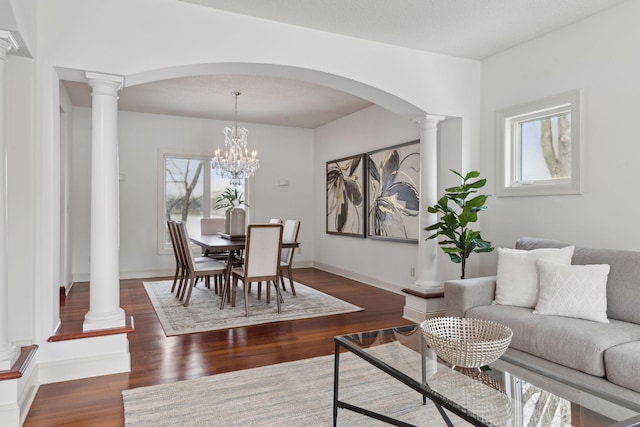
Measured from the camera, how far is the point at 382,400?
2.44 meters

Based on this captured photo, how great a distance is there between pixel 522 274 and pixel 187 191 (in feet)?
19.0

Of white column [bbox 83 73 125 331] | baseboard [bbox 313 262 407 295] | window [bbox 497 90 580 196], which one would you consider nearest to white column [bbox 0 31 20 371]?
white column [bbox 83 73 125 331]

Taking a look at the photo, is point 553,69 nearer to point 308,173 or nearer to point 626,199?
point 626,199

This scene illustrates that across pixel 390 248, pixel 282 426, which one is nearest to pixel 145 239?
pixel 390 248

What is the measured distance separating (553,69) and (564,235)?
4.91ft

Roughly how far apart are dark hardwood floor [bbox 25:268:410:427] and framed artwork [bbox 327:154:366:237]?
5.18ft

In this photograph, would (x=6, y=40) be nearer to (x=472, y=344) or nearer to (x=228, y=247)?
(x=228, y=247)

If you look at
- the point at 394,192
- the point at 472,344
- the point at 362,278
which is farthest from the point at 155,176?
the point at 472,344

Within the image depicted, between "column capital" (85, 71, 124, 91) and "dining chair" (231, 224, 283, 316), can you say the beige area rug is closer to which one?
"dining chair" (231, 224, 283, 316)

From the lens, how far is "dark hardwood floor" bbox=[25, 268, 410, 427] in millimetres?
2400

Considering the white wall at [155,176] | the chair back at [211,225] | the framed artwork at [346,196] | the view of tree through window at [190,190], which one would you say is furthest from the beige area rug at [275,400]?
the view of tree through window at [190,190]

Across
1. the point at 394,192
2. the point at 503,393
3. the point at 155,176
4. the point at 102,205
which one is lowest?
the point at 503,393

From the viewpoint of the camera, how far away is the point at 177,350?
333cm

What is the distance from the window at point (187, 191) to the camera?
6.94 metres
